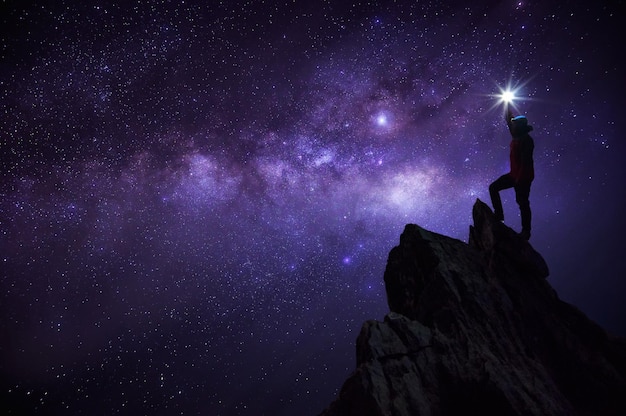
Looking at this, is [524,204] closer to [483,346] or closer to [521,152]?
[521,152]

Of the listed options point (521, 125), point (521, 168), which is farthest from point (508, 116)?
point (521, 168)

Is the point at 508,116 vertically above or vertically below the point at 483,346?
above

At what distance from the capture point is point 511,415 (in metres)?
7.89

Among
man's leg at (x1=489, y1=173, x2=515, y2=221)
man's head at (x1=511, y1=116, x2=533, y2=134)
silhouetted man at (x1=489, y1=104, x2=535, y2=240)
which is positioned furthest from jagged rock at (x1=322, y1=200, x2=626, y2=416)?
man's head at (x1=511, y1=116, x2=533, y2=134)

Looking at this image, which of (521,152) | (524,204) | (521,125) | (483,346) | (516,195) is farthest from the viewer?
(516,195)

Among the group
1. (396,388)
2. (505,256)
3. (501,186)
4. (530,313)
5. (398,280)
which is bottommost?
(396,388)

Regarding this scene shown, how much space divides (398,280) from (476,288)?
11.8ft

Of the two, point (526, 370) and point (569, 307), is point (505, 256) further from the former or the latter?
point (526, 370)

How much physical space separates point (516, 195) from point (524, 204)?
0.49 meters

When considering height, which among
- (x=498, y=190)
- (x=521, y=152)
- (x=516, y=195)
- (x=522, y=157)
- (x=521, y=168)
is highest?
(x=521, y=152)

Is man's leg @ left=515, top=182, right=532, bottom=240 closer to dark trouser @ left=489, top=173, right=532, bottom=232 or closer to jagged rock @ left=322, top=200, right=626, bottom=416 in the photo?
dark trouser @ left=489, top=173, right=532, bottom=232

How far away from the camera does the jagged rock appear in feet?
28.0

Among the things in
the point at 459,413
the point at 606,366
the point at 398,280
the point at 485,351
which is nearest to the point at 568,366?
the point at 606,366

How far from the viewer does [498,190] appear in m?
13.5
